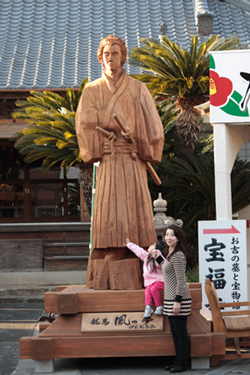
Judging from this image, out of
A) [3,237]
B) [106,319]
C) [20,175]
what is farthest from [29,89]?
[106,319]

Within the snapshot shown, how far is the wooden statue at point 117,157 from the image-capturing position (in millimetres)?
5688

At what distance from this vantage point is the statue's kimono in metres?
5.73

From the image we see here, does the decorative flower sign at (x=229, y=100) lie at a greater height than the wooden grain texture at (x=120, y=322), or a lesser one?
greater

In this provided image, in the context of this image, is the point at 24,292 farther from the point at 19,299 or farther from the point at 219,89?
the point at 219,89

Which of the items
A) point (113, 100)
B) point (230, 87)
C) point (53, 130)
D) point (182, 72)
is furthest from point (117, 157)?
point (182, 72)

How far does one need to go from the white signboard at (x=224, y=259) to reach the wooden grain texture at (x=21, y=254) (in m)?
7.68

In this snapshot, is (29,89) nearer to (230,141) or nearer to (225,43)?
(225,43)

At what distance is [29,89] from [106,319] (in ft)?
28.9

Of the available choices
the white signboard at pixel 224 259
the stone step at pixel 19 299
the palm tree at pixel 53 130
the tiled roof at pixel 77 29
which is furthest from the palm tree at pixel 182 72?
the white signboard at pixel 224 259

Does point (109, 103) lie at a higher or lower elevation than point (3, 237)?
higher

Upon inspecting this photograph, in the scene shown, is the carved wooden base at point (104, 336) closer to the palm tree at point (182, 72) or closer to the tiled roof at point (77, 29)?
the palm tree at point (182, 72)

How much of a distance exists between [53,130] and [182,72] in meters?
3.05

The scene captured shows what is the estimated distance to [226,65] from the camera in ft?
24.1

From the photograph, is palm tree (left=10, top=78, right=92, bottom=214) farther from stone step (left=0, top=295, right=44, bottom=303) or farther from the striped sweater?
the striped sweater
